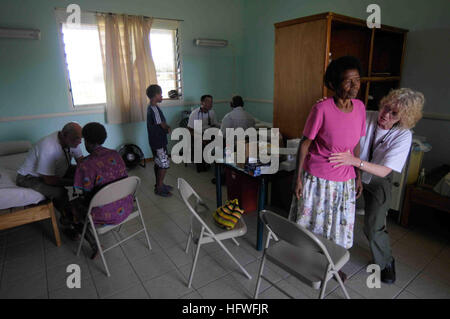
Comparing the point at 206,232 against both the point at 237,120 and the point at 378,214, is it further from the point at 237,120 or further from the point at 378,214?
the point at 237,120

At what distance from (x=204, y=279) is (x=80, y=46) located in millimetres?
4040

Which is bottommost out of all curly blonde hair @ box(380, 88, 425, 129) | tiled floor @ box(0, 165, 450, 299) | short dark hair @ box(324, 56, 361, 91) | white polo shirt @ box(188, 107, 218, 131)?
tiled floor @ box(0, 165, 450, 299)

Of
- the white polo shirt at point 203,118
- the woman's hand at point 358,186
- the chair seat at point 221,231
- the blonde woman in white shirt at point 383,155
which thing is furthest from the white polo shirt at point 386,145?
the white polo shirt at point 203,118

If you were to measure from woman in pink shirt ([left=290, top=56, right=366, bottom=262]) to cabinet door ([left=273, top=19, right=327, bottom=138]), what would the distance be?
900mm

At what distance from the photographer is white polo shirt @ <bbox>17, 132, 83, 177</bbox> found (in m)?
2.42

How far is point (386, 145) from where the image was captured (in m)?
1.89

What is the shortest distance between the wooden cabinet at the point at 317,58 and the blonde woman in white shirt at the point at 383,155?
2.36 feet

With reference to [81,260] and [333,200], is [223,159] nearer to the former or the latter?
[333,200]

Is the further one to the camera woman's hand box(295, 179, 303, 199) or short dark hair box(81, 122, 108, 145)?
short dark hair box(81, 122, 108, 145)

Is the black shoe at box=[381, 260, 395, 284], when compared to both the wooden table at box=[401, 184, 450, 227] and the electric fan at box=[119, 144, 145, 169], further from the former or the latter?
the electric fan at box=[119, 144, 145, 169]

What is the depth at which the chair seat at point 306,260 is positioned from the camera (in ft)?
4.97

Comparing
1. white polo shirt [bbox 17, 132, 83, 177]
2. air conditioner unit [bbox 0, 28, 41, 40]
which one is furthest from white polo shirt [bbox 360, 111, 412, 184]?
air conditioner unit [bbox 0, 28, 41, 40]

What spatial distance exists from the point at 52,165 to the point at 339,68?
241 centimetres
